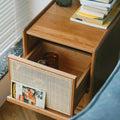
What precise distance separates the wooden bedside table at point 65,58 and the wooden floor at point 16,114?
0.34 m

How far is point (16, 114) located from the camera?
6.23 feet

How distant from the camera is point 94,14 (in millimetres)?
1605

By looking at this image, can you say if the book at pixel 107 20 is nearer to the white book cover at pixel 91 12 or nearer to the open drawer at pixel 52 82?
the white book cover at pixel 91 12

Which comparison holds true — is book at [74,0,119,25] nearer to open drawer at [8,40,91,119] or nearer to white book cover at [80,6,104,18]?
white book cover at [80,6,104,18]

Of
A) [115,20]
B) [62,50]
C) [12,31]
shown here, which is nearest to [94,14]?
[115,20]

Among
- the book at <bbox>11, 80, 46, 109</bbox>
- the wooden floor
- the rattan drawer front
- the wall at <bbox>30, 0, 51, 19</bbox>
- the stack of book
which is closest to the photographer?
the rattan drawer front

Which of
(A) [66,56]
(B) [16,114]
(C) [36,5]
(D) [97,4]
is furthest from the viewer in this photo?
(C) [36,5]

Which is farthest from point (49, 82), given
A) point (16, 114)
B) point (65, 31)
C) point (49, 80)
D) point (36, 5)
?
point (36, 5)

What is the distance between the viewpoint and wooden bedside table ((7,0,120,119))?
141 cm

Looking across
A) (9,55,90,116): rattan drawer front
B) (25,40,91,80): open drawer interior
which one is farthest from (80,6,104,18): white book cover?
(9,55,90,116): rattan drawer front

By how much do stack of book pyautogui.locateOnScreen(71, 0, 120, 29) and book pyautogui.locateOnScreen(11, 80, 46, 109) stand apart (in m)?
0.43

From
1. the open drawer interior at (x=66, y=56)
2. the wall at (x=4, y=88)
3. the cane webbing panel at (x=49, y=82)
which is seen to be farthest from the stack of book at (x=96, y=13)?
the wall at (x=4, y=88)

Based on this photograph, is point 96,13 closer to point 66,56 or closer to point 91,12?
point 91,12

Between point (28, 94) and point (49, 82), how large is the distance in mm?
138
